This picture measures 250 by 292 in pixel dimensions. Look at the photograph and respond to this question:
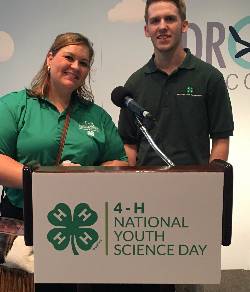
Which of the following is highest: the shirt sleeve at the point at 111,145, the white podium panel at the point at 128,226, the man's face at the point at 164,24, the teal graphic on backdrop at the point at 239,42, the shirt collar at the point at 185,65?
the teal graphic on backdrop at the point at 239,42

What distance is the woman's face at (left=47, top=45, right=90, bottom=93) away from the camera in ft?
4.56

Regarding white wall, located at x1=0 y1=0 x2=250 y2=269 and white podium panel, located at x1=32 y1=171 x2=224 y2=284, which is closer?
white podium panel, located at x1=32 y1=171 x2=224 y2=284

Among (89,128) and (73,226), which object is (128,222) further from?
(89,128)

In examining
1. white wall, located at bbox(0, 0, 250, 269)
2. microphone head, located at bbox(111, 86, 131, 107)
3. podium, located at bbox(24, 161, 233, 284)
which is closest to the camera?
podium, located at bbox(24, 161, 233, 284)

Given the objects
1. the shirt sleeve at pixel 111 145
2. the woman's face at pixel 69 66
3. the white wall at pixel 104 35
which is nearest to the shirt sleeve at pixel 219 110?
the shirt sleeve at pixel 111 145

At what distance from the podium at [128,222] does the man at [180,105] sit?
0.80 metres

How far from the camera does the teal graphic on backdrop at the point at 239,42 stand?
2.73 m

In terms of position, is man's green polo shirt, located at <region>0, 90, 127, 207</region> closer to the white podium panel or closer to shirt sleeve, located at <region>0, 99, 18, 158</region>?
shirt sleeve, located at <region>0, 99, 18, 158</region>

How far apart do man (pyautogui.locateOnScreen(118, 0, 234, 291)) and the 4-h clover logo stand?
0.84 meters

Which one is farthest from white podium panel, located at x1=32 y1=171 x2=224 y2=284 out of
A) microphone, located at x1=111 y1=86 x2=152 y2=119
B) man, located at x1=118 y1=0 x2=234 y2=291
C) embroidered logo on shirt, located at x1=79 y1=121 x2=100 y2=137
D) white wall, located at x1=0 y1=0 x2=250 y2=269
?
white wall, located at x1=0 y1=0 x2=250 y2=269

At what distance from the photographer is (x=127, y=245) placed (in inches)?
35.6

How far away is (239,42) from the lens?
8.98ft

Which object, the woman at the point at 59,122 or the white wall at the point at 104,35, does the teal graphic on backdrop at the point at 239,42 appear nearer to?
the white wall at the point at 104,35

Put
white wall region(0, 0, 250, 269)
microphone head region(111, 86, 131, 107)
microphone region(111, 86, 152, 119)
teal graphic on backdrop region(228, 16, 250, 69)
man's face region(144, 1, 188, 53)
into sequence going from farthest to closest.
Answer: teal graphic on backdrop region(228, 16, 250, 69) → white wall region(0, 0, 250, 269) → man's face region(144, 1, 188, 53) → microphone head region(111, 86, 131, 107) → microphone region(111, 86, 152, 119)
